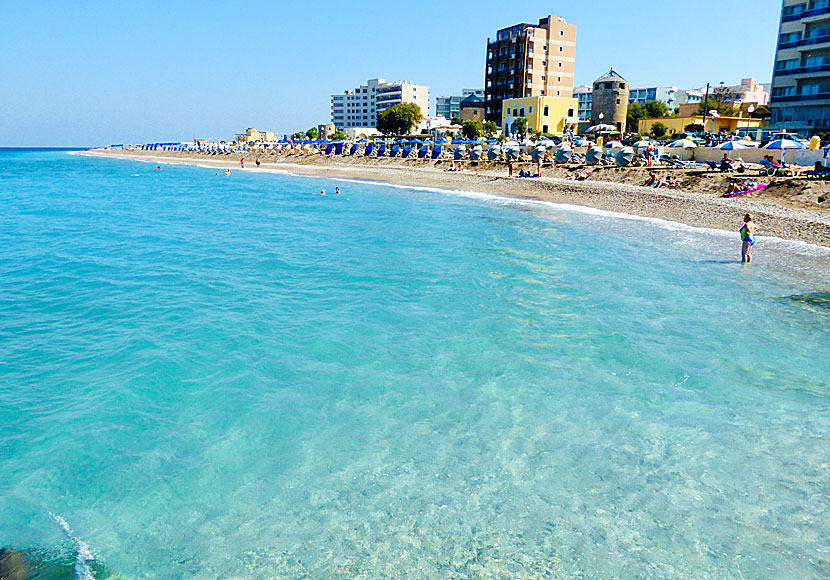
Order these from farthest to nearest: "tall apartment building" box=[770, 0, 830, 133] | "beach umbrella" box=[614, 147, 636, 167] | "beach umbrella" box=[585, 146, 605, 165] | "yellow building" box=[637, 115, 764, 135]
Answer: "yellow building" box=[637, 115, 764, 135]
"tall apartment building" box=[770, 0, 830, 133]
"beach umbrella" box=[585, 146, 605, 165]
"beach umbrella" box=[614, 147, 636, 167]

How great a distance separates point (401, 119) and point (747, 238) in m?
72.3

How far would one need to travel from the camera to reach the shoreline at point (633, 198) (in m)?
23.0

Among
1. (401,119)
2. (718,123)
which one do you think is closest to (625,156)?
(718,123)

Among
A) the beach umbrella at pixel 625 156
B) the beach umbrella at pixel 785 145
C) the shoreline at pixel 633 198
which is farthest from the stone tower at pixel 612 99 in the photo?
the beach umbrella at pixel 785 145

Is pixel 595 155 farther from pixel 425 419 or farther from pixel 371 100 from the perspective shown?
pixel 371 100

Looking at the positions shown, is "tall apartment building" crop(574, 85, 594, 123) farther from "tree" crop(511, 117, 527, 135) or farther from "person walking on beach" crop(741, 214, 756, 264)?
"person walking on beach" crop(741, 214, 756, 264)

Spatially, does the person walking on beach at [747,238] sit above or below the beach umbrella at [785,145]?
below

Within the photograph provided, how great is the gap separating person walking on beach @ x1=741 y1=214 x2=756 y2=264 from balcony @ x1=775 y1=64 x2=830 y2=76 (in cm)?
4478

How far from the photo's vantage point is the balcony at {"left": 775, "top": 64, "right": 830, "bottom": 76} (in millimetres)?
49338

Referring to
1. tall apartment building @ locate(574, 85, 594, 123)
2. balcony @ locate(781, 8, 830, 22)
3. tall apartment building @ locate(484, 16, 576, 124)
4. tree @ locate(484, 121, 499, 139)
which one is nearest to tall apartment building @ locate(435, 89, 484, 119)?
tall apartment building @ locate(574, 85, 594, 123)

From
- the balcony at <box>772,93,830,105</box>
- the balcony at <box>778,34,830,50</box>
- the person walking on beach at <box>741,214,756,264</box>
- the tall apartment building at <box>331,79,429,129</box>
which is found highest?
the tall apartment building at <box>331,79,429,129</box>

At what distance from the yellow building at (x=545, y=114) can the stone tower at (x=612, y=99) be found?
5062 millimetres

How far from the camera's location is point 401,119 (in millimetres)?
84125

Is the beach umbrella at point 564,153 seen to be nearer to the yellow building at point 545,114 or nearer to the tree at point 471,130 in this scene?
the tree at point 471,130
